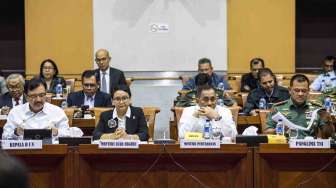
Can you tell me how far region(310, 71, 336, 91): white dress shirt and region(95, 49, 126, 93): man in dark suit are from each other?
3.00 m

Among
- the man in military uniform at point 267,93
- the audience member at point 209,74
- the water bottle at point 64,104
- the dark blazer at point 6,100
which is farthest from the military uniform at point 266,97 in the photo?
the dark blazer at point 6,100

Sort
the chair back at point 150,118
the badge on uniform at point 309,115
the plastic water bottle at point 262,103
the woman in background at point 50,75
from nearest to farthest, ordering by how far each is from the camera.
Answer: the badge on uniform at point 309,115 → the chair back at point 150,118 → the plastic water bottle at point 262,103 → the woman in background at point 50,75

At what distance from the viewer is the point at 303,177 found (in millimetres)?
4004

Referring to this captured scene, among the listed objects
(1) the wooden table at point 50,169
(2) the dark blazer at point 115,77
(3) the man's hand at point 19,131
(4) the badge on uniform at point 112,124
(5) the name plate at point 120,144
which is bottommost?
(1) the wooden table at point 50,169

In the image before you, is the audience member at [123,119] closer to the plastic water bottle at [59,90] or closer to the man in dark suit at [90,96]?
the man in dark suit at [90,96]

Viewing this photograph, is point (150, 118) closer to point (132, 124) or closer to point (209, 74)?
point (132, 124)

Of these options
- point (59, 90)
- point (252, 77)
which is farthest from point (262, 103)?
point (59, 90)

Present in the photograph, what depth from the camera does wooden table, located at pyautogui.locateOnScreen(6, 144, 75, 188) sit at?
4055 mm

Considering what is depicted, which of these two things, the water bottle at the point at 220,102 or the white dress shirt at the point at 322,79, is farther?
the white dress shirt at the point at 322,79

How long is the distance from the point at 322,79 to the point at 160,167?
18.5 feet

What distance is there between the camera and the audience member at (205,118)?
16.0 feet

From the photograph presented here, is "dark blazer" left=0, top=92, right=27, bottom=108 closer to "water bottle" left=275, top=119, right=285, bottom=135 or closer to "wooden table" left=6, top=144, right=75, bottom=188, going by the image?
"wooden table" left=6, top=144, right=75, bottom=188

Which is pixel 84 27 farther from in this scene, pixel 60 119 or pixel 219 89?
pixel 60 119

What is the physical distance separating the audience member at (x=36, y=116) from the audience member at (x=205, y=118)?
1046 mm
